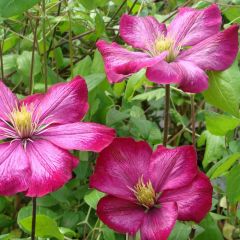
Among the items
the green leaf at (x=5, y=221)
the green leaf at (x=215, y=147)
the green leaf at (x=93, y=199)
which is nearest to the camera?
the green leaf at (x=93, y=199)

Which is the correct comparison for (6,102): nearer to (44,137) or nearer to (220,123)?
(44,137)

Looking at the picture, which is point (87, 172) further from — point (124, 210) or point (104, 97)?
point (124, 210)

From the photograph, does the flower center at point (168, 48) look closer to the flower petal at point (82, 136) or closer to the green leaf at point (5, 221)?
the flower petal at point (82, 136)

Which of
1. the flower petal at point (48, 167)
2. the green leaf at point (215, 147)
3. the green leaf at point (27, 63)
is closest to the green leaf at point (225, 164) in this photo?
the green leaf at point (215, 147)

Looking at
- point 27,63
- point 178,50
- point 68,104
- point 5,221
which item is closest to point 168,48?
point 178,50

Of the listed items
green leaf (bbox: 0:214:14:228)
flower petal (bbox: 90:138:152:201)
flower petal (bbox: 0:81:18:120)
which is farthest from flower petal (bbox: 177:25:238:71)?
green leaf (bbox: 0:214:14:228)

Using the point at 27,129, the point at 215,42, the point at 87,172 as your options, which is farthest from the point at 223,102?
the point at 87,172
